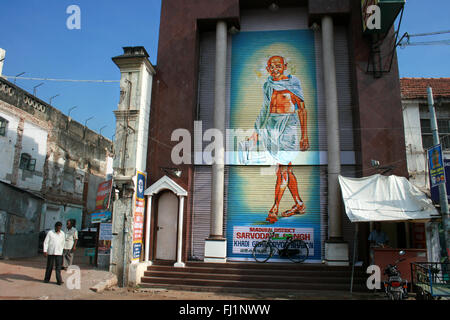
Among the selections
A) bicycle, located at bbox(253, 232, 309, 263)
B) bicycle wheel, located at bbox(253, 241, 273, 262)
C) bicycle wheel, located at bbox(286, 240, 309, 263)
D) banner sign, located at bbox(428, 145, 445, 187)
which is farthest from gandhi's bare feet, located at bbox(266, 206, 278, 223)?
banner sign, located at bbox(428, 145, 445, 187)

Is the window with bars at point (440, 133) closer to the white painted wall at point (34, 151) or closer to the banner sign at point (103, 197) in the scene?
the banner sign at point (103, 197)

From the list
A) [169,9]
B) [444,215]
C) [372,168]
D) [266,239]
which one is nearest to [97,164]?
[169,9]

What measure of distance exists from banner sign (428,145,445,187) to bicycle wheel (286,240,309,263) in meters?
4.79

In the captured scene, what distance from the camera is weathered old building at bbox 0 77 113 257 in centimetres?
1855

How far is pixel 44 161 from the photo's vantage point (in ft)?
80.2

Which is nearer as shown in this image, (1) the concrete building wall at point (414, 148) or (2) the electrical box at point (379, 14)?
(2) the electrical box at point (379, 14)

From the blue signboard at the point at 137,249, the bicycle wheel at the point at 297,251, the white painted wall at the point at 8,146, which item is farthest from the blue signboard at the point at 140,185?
the white painted wall at the point at 8,146

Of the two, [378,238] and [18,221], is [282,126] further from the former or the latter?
[18,221]

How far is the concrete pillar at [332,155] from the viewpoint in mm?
12531

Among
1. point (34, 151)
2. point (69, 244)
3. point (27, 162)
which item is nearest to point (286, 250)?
point (69, 244)

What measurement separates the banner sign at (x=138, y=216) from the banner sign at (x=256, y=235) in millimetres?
3500

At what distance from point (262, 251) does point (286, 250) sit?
88cm

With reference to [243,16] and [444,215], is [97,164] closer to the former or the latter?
[243,16]

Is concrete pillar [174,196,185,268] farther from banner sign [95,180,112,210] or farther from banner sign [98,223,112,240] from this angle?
banner sign [95,180,112,210]
